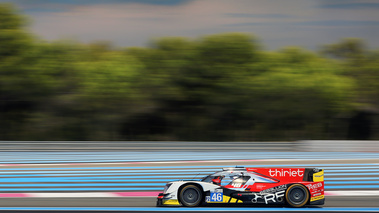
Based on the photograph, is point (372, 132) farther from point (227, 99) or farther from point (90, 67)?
point (90, 67)

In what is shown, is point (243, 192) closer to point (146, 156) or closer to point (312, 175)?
point (312, 175)

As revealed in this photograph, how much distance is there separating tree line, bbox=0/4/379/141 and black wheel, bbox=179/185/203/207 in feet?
45.0

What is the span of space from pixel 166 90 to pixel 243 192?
15.5 meters

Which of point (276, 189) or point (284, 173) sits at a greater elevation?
point (284, 173)

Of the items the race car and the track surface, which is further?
the track surface

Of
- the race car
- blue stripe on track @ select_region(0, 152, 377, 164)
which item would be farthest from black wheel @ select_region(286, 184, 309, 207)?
blue stripe on track @ select_region(0, 152, 377, 164)

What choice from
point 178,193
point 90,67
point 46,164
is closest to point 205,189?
point 178,193

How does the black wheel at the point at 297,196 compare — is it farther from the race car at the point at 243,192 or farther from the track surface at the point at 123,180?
the track surface at the point at 123,180

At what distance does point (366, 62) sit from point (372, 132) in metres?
4.64

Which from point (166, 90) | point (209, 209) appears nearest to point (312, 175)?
point (209, 209)

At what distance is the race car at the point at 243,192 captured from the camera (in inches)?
259

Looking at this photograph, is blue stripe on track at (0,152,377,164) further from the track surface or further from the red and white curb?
the red and white curb

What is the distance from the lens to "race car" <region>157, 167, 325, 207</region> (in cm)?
659

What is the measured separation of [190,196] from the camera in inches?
261
